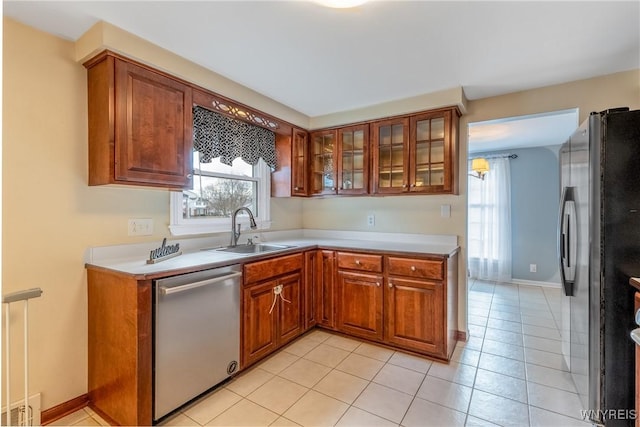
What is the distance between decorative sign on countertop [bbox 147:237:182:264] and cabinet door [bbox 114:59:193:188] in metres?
0.44

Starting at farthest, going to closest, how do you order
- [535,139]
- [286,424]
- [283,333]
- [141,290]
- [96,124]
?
[535,139] < [283,333] < [96,124] < [286,424] < [141,290]

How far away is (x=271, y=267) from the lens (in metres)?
2.63

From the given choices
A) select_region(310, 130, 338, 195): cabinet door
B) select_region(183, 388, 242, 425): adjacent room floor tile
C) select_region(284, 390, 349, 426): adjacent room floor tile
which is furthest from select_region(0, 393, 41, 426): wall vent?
select_region(310, 130, 338, 195): cabinet door

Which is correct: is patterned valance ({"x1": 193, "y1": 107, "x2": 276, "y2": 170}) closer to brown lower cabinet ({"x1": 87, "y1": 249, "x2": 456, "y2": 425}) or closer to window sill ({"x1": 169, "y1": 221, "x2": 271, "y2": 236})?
window sill ({"x1": 169, "y1": 221, "x2": 271, "y2": 236})

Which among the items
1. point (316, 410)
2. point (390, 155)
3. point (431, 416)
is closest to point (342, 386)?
point (316, 410)

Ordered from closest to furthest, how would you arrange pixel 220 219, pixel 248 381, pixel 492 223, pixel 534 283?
pixel 248 381, pixel 220 219, pixel 534 283, pixel 492 223

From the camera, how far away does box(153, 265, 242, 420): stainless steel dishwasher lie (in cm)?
191

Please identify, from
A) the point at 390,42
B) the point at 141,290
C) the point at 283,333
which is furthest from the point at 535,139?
the point at 141,290

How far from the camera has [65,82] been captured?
2045 millimetres

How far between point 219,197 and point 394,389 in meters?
2.09

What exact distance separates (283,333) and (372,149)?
1867mm

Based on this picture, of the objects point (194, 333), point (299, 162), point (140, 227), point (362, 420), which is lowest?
point (362, 420)

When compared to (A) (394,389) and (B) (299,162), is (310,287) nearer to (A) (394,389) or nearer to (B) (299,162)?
(A) (394,389)

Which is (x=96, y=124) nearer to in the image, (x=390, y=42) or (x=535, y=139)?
(x=390, y=42)
